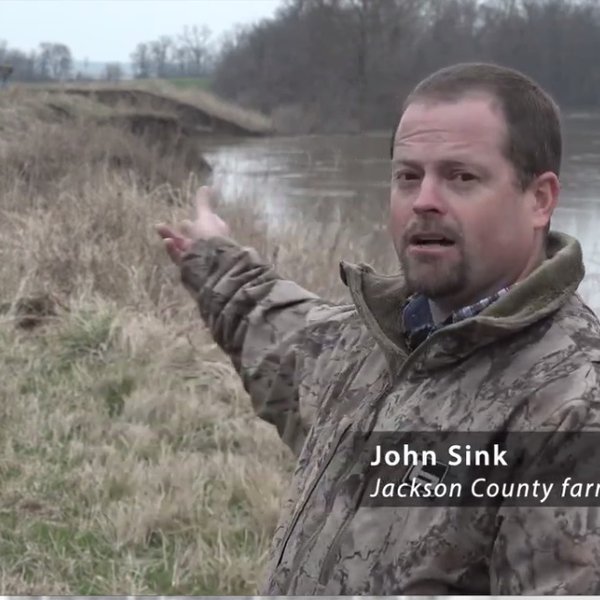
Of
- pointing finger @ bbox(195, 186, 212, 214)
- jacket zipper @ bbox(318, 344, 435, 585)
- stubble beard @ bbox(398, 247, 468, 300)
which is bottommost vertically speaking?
jacket zipper @ bbox(318, 344, 435, 585)

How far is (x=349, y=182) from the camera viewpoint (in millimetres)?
18281

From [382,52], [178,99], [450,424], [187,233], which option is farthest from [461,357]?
[178,99]

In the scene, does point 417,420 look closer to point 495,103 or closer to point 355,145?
point 495,103

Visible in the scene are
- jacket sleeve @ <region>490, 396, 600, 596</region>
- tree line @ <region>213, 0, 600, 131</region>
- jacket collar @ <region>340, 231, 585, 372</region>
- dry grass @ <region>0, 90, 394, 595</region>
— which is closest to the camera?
jacket sleeve @ <region>490, 396, 600, 596</region>

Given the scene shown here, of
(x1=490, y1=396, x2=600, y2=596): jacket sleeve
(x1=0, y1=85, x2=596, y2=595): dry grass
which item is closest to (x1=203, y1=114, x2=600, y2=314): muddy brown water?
(x1=0, y1=85, x2=596, y2=595): dry grass

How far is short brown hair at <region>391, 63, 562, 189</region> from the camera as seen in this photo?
148cm

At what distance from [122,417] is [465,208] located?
348 cm

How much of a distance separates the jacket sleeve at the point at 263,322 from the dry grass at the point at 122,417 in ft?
3.55

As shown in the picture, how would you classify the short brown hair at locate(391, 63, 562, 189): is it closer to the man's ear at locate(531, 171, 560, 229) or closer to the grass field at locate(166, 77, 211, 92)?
the man's ear at locate(531, 171, 560, 229)

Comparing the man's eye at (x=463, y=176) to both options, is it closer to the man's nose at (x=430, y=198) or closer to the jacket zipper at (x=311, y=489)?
the man's nose at (x=430, y=198)

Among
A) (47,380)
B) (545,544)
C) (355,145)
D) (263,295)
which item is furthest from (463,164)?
(355,145)

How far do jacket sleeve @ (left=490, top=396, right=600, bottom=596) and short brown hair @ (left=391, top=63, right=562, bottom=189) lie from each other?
0.40 metres

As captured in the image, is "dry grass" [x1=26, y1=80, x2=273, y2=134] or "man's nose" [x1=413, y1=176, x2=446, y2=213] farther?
"dry grass" [x1=26, y1=80, x2=273, y2=134]

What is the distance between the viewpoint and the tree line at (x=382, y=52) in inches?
607
